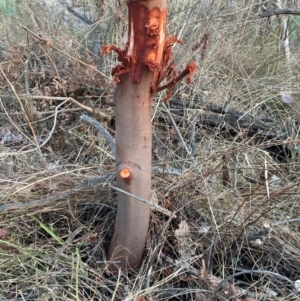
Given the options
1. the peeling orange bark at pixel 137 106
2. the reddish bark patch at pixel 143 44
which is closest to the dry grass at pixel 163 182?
the peeling orange bark at pixel 137 106

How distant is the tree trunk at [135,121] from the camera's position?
3.64ft

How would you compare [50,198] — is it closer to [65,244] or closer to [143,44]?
[65,244]

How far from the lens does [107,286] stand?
1.39 metres

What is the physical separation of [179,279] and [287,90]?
1.52 meters

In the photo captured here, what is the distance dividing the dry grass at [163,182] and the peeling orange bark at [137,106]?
106mm

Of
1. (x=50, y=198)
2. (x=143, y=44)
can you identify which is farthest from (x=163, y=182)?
(x=143, y=44)

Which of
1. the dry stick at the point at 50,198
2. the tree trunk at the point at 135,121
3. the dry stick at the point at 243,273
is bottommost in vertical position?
the dry stick at the point at 243,273

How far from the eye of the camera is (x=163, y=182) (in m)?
1.68

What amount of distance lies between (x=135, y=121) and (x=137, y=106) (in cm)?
5

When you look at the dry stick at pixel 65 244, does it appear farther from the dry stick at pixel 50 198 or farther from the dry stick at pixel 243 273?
the dry stick at pixel 243 273

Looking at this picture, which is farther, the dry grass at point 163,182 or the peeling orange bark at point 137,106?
the dry grass at point 163,182

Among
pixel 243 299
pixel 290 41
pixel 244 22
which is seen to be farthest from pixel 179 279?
pixel 290 41

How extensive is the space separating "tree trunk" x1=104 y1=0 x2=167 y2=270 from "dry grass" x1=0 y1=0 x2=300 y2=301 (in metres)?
0.10

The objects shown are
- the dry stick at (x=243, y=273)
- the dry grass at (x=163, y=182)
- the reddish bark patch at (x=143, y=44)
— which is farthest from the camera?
the dry grass at (x=163, y=182)
